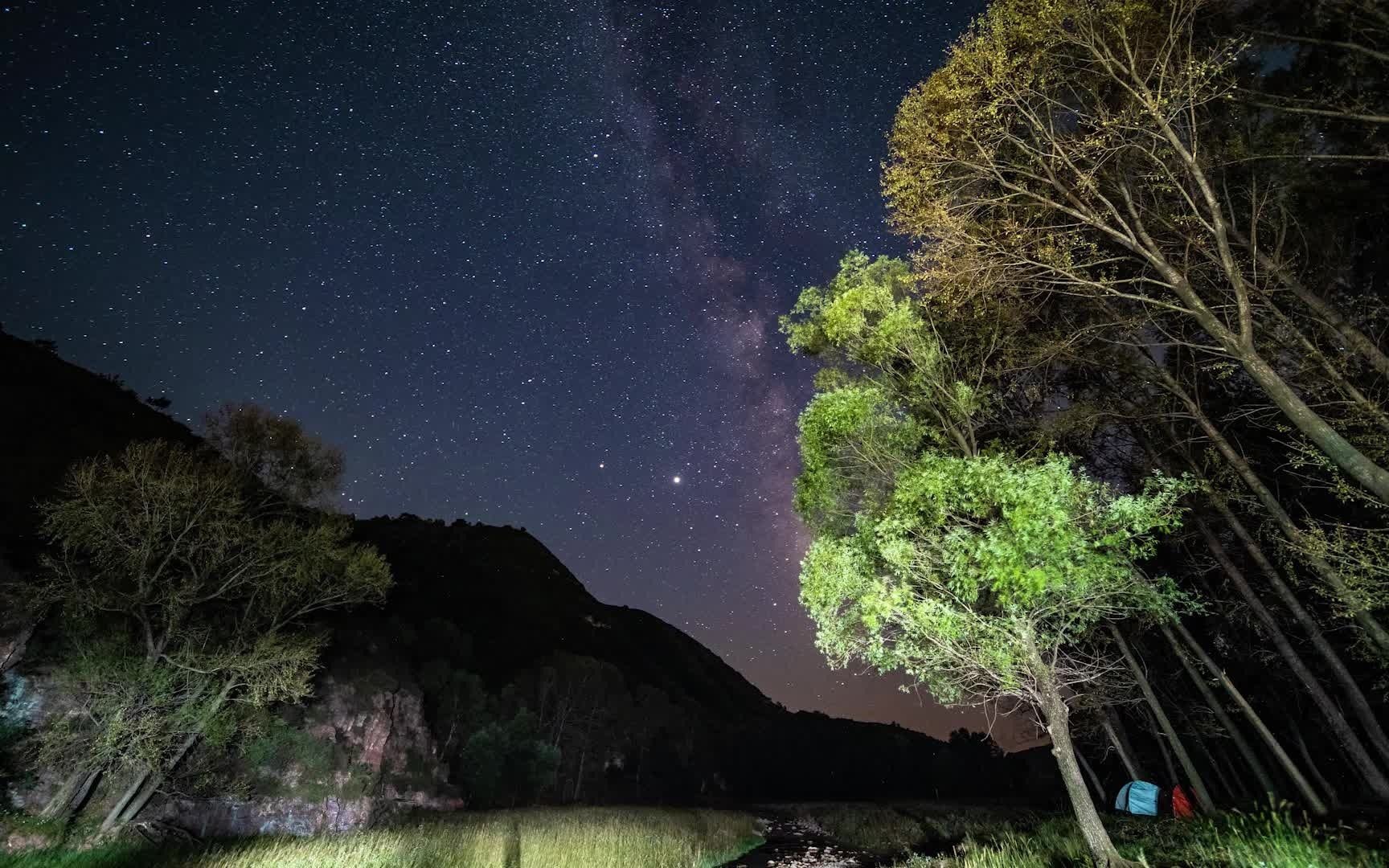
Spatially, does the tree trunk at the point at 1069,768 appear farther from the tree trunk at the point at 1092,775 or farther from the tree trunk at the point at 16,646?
the tree trunk at the point at 16,646

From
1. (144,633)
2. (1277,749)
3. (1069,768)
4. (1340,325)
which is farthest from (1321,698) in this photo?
(144,633)

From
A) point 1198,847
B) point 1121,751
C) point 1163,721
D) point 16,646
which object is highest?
point 16,646

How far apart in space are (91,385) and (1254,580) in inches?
3810

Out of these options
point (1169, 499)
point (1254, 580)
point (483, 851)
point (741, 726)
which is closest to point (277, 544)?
point (483, 851)

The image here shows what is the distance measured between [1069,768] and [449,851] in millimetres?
18889

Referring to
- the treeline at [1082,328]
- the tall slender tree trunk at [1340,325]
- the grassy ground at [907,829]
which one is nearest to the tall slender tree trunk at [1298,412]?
the treeline at [1082,328]

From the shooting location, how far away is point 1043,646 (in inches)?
404

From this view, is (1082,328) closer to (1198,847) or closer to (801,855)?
(1198,847)

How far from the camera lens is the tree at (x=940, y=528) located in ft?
29.3

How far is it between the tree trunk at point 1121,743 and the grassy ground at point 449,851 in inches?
655

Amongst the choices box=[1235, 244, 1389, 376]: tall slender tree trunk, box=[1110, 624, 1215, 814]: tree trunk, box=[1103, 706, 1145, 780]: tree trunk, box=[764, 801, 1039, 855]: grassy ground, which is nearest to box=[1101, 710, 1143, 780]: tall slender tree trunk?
box=[1103, 706, 1145, 780]: tree trunk

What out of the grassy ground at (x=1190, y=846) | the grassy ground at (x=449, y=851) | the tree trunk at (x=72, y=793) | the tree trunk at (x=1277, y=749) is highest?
the tree trunk at (x=1277, y=749)

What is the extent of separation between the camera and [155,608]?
20.8m

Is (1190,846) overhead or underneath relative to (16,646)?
underneath
